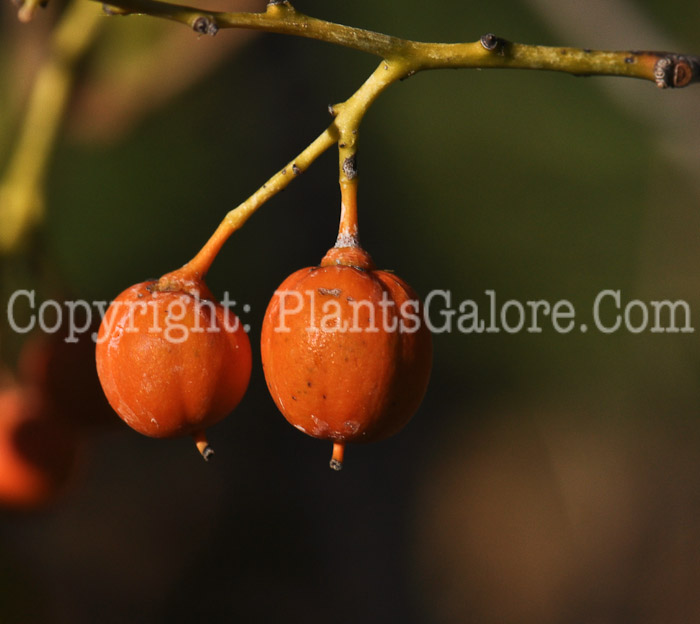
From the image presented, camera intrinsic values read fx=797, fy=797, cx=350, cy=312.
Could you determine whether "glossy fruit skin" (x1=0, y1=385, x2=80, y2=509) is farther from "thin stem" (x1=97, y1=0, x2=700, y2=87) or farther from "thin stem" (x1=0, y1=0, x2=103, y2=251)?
"thin stem" (x1=97, y1=0, x2=700, y2=87)

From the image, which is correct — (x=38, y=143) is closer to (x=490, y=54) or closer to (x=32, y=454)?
(x=32, y=454)

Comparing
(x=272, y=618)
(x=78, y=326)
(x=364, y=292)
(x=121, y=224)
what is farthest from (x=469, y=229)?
(x=364, y=292)

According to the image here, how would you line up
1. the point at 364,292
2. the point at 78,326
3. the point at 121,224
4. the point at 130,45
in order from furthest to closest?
the point at 121,224 < the point at 130,45 < the point at 78,326 < the point at 364,292

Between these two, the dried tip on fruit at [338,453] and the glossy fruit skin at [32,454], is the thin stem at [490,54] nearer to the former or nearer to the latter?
the dried tip on fruit at [338,453]

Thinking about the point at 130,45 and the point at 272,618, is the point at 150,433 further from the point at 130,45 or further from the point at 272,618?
the point at 272,618

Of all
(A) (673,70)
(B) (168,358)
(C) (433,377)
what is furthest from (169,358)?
(C) (433,377)
